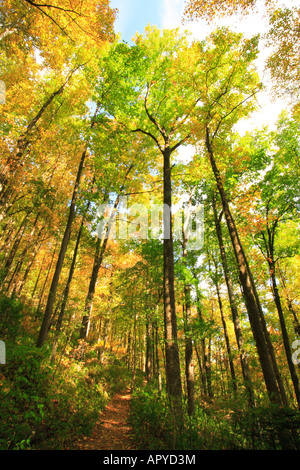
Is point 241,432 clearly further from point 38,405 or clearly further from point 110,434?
point 110,434

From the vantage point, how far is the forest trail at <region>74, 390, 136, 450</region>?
4.93 m

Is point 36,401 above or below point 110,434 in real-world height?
above

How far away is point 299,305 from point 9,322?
19.3 meters

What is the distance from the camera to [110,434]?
5.85m

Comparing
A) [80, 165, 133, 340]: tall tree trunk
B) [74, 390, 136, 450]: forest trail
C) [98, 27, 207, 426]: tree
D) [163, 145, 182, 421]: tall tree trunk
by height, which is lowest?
[74, 390, 136, 450]: forest trail

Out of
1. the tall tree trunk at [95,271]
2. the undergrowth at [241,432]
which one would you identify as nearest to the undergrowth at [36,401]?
the undergrowth at [241,432]

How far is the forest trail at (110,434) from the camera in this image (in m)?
4.93

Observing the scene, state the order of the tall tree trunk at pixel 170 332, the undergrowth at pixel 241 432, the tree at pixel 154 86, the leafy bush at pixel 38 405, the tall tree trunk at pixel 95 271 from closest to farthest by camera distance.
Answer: the undergrowth at pixel 241 432 → the leafy bush at pixel 38 405 → the tall tree trunk at pixel 170 332 → the tree at pixel 154 86 → the tall tree trunk at pixel 95 271

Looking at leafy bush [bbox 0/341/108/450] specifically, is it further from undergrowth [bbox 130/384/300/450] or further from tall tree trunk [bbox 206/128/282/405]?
tall tree trunk [bbox 206/128/282/405]

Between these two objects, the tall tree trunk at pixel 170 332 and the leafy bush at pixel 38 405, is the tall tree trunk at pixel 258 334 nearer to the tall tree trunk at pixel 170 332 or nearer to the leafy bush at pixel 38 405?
the tall tree trunk at pixel 170 332

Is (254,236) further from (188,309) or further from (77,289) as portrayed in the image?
(77,289)

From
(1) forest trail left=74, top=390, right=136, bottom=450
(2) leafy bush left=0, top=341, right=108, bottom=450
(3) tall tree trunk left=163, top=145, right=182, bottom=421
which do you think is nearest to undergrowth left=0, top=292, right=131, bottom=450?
(2) leafy bush left=0, top=341, right=108, bottom=450

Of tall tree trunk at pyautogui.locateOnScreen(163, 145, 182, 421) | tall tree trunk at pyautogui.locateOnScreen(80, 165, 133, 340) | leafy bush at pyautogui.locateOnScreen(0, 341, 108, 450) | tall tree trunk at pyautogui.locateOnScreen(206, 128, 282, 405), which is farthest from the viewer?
tall tree trunk at pyautogui.locateOnScreen(80, 165, 133, 340)

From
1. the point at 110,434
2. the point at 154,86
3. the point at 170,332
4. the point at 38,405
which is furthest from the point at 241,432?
the point at 154,86
